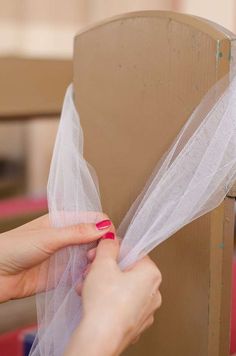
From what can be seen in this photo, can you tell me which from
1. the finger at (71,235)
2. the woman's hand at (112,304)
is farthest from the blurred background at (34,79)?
the woman's hand at (112,304)

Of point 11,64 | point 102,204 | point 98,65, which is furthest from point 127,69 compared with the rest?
point 11,64

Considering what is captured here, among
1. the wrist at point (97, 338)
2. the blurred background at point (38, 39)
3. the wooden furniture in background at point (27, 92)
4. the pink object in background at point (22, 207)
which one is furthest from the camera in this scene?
the blurred background at point (38, 39)

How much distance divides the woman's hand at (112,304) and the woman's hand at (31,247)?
1.8 inches

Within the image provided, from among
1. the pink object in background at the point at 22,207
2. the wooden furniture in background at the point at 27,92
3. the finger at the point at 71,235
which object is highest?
the finger at the point at 71,235

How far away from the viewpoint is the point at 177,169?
2.19 feet

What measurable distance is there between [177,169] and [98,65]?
8.8 inches

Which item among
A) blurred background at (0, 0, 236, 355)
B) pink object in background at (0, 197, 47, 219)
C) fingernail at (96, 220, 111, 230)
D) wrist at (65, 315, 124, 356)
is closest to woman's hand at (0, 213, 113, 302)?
fingernail at (96, 220, 111, 230)

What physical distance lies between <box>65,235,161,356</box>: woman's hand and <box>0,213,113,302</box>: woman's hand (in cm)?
4

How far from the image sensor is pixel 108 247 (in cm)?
69

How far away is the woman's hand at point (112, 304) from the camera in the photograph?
23.6 inches

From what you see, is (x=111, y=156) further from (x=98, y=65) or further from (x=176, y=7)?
(x=176, y=7)

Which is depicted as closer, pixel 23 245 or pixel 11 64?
pixel 23 245

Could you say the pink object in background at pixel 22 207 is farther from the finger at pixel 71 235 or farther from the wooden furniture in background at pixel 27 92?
the finger at pixel 71 235

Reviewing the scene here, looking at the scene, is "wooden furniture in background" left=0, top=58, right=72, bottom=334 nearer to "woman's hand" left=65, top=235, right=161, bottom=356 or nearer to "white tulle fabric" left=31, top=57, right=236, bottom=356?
"white tulle fabric" left=31, top=57, right=236, bottom=356
